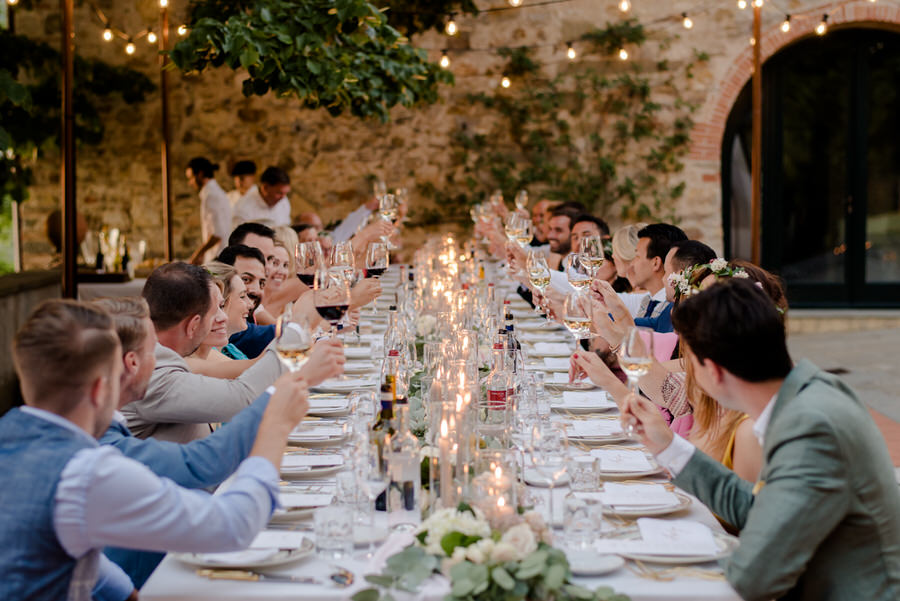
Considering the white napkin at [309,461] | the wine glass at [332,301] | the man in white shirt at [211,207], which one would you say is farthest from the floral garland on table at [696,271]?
the man in white shirt at [211,207]

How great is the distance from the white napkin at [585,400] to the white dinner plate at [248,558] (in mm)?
1379

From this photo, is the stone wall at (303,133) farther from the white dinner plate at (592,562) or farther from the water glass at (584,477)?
the white dinner plate at (592,562)

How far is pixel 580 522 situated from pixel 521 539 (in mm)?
259

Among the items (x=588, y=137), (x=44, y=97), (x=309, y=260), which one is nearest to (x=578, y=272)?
(x=309, y=260)

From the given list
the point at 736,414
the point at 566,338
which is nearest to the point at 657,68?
the point at 566,338

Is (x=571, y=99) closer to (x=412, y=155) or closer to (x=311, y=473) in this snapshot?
(x=412, y=155)

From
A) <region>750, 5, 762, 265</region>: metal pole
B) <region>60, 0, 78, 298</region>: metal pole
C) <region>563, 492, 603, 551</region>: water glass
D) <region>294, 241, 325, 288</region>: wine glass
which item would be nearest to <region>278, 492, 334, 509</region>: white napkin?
<region>563, 492, 603, 551</region>: water glass

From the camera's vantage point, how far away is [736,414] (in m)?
2.28

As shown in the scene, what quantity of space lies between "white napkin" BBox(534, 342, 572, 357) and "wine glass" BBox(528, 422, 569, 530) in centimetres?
196

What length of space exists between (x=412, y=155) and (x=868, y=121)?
4.36 m

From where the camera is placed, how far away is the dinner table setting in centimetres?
158

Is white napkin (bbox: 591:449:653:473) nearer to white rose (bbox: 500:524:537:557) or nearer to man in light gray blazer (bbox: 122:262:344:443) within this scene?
white rose (bbox: 500:524:537:557)

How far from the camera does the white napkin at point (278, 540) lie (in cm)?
177

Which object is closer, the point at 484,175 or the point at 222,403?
the point at 222,403
